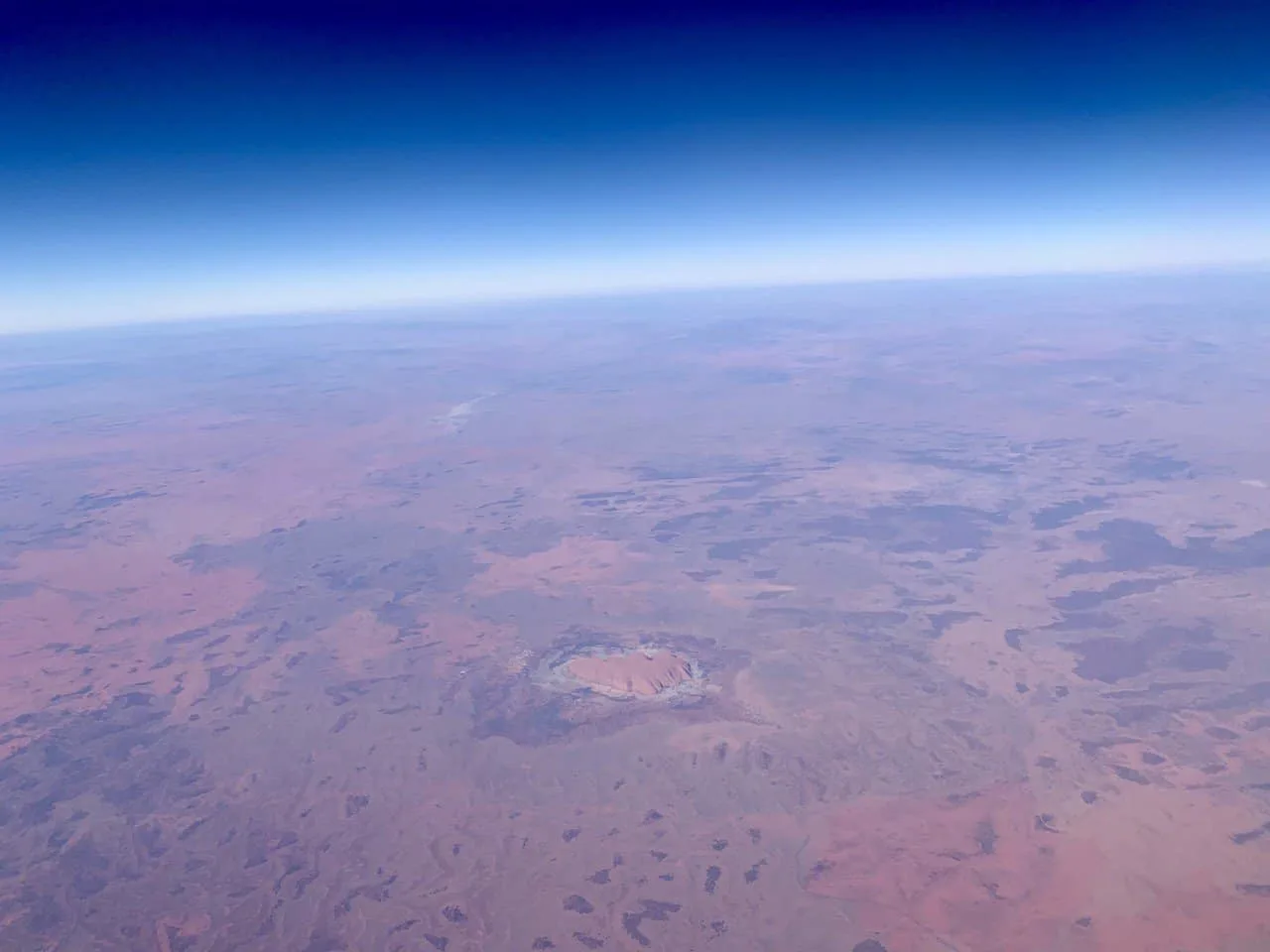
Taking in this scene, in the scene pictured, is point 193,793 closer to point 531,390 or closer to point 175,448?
point 175,448

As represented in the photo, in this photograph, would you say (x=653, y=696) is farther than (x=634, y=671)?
No

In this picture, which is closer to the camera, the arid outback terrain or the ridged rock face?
the arid outback terrain

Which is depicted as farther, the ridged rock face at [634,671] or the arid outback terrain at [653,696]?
the ridged rock face at [634,671]
